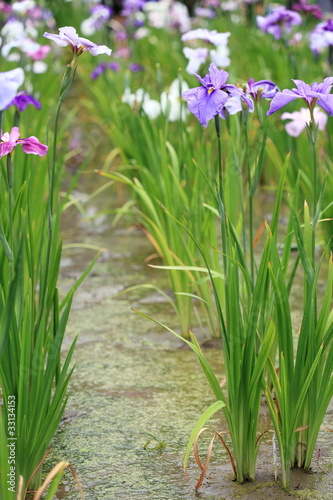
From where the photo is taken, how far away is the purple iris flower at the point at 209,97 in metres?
1.31

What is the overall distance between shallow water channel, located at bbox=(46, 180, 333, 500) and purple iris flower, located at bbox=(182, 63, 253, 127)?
0.62 metres

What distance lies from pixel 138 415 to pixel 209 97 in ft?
2.77

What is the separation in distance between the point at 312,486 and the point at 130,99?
7.73 ft

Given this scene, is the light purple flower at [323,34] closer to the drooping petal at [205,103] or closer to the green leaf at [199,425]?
the drooping petal at [205,103]

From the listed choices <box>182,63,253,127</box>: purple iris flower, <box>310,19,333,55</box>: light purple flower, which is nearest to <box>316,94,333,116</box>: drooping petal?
<box>182,63,253,127</box>: purple iris flower

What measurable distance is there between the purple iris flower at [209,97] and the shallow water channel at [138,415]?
621 millimetres

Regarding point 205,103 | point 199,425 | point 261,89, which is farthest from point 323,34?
point 199,425

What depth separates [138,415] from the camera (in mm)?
1748

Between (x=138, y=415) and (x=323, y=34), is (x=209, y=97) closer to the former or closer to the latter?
(x=138, y=415)

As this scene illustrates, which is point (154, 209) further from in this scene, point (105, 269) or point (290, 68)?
point (290, 68)

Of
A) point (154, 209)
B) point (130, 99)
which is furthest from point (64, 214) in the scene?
point (154, 209)

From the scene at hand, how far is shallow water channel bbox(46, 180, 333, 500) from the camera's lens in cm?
144

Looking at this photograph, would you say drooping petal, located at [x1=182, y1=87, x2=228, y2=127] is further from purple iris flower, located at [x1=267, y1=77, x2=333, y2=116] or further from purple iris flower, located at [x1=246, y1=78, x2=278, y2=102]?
purple iris flower, located at [x1=246, y1=78, x2=278, y2=102]

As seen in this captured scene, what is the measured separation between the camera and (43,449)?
4.55ft
